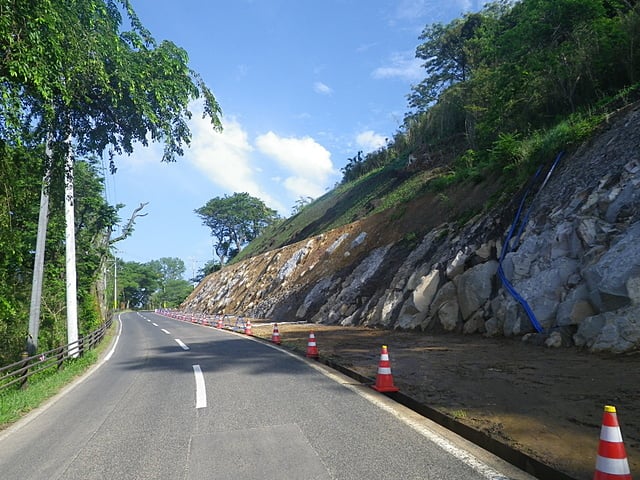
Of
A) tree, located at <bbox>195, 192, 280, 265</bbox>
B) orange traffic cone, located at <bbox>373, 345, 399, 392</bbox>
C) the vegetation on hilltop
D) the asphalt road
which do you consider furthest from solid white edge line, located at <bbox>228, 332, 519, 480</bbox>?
tree, located at <bbox>195, 192, 280, 265</bbox>

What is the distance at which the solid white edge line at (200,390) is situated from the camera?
6321mm

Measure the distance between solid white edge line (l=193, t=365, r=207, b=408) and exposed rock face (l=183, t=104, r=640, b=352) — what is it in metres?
7.22

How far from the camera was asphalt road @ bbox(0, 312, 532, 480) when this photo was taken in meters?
→ 3.80

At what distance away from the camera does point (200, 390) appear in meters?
7.22

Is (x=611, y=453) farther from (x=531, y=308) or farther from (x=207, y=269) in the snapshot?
(x=207, y=269)

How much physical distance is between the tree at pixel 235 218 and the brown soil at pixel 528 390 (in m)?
61.5

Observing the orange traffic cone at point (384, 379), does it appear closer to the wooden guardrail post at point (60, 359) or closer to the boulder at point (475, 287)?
the boulder at point (475, 287)

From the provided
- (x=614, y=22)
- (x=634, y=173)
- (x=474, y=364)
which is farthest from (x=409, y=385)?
(x=614, y=22)

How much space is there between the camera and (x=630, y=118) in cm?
1073

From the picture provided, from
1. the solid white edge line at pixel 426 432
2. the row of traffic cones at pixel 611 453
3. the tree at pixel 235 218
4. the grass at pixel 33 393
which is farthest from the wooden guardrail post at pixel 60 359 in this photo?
the tree at pixel 235 218

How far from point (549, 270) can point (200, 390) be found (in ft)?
27.7

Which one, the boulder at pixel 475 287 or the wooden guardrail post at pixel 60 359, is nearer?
the boulder at pixel 475 287

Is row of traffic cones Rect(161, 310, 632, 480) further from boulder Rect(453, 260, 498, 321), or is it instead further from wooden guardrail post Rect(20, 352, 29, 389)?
wooden guardrail post Rect(20, 352, 29, 389)

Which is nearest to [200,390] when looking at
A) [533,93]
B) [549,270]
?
[549,270]
